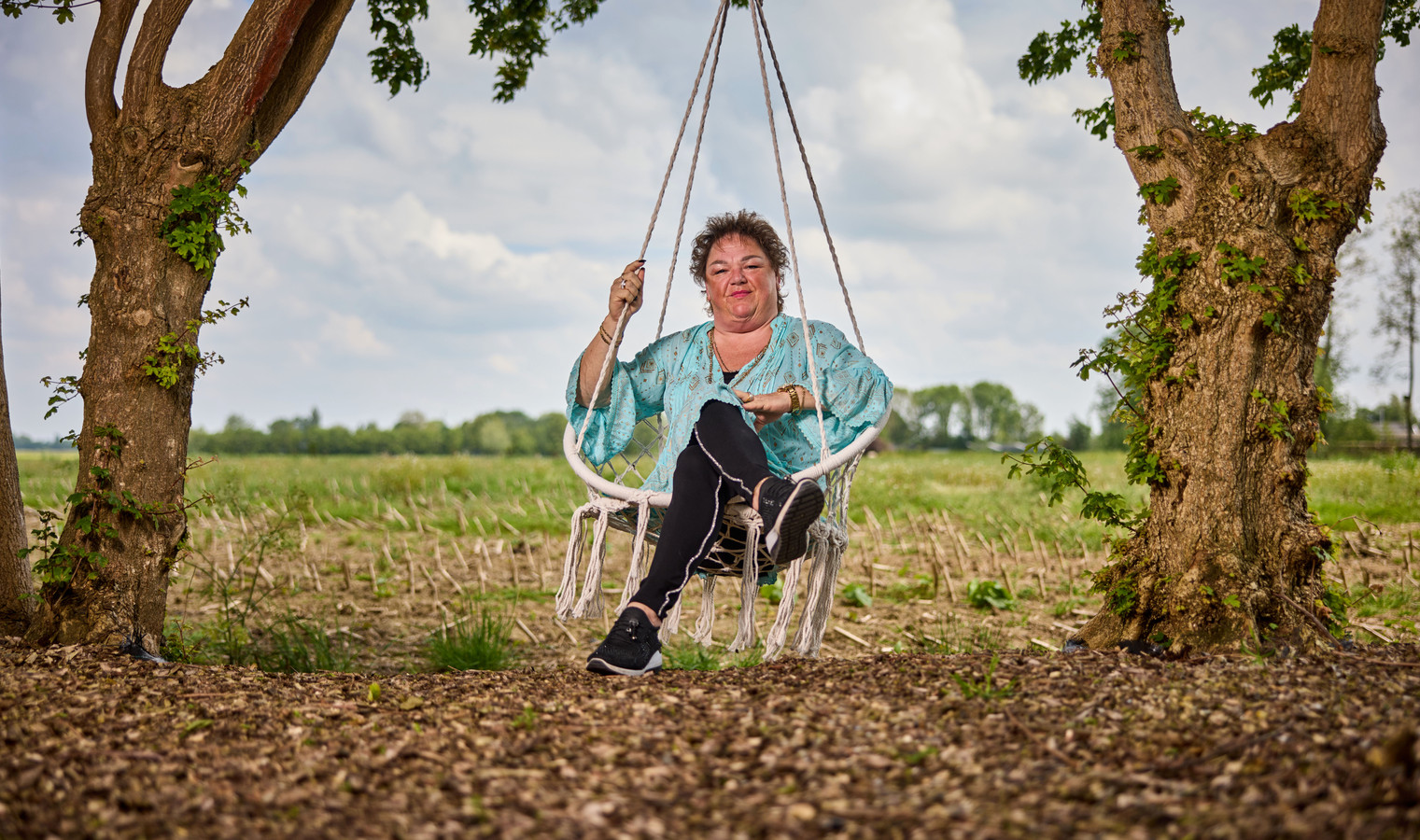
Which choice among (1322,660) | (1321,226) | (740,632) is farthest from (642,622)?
(1321,226)

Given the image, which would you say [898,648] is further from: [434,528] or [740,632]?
[434,528]

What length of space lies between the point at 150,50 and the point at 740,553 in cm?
249

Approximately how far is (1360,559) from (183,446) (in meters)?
5.93

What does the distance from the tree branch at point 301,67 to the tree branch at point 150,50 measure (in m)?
0.32

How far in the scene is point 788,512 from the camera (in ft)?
8.69

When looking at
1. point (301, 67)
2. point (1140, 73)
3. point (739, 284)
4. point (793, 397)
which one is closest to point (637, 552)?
point (793, 397)

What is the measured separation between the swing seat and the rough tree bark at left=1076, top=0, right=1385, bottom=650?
854mm

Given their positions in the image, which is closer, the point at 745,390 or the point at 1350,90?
the point at 1350,90

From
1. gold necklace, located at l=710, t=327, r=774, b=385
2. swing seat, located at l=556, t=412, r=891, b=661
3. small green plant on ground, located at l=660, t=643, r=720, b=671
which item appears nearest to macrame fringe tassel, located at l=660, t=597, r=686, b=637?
swing seat, located at l=556, t=412, r=891, b=661

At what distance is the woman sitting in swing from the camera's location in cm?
282

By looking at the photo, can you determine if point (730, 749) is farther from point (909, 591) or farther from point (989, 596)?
point (909, 591)

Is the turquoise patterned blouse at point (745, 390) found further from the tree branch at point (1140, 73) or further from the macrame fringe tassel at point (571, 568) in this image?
the tree branch at point (1140, 73)

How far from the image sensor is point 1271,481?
9.39 feet

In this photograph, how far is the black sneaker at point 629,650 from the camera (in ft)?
Result: 8.67
